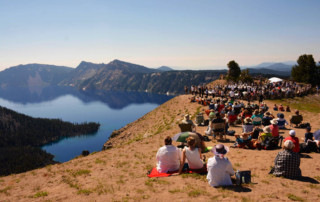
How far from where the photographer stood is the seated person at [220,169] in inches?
312

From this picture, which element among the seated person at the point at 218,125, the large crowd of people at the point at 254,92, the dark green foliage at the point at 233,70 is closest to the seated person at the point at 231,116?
the seated person at the point at 218,125

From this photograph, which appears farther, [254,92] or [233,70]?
[233,70]

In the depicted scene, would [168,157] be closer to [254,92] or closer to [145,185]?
[145,185]

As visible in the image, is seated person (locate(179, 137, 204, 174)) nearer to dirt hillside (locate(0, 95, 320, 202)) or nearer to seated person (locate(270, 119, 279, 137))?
dirt hillside (locate(0, 95, 320, 202))

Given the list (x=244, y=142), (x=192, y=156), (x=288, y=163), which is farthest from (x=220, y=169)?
(x=244, y=142)

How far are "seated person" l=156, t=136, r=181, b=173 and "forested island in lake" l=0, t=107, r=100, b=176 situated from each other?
14075 centimetres

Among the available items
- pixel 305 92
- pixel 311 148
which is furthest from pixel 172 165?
pixel 305 92

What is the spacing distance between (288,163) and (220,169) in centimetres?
337

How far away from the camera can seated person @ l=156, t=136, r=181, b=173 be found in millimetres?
9508

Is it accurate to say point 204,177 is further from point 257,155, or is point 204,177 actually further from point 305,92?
point 305,92

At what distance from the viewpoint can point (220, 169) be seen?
7969 mm

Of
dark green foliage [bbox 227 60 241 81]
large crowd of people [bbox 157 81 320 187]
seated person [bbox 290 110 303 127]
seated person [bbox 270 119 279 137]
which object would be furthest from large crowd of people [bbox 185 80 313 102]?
dark green foliage [bbox 227 60 241 81]

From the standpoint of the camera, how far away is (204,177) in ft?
29.7

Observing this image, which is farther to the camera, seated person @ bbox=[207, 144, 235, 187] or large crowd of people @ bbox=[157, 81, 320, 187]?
large crowd of people @ bbox=[157, 81, 320, 187]
